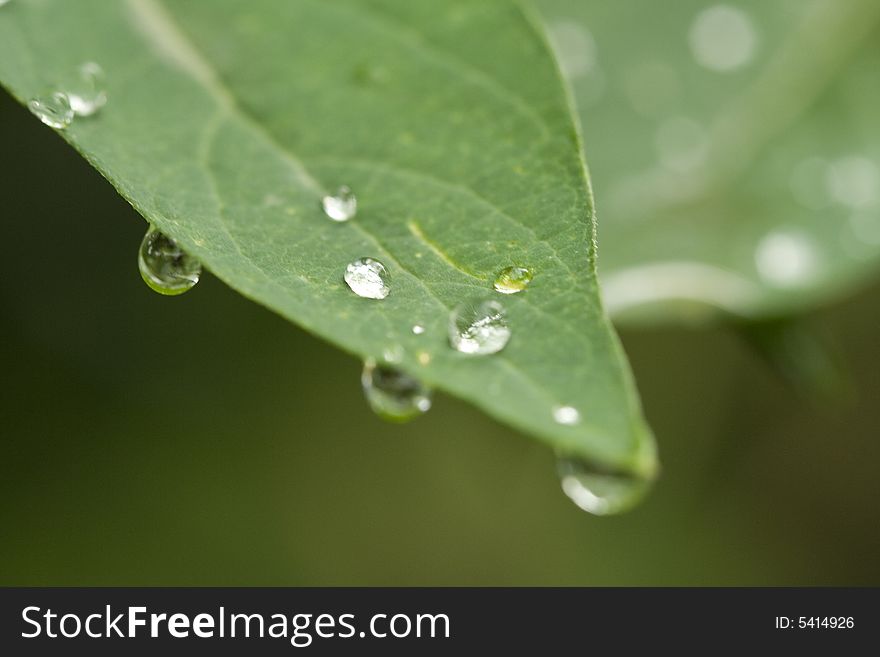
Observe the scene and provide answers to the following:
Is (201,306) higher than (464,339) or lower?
higher

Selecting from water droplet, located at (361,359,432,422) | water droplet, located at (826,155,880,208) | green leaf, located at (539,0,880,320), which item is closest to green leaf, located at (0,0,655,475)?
water droplet, located at (361,359,432,422)

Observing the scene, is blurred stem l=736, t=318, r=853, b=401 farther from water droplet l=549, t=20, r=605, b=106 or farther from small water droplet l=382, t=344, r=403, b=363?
small water droplet l=382, t=344, r=403, b=363

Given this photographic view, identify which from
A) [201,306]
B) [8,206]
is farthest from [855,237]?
[8,206]

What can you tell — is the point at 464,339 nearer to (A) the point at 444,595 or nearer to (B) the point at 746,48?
(B) the point at 746,48

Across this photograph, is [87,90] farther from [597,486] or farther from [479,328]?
[597,486]

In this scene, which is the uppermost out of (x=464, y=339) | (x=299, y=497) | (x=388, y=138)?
(x=299, y=497)

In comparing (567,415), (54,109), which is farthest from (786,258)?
(54,109)
